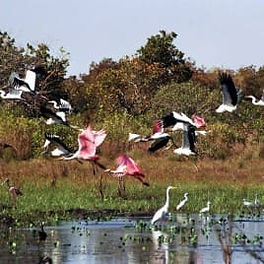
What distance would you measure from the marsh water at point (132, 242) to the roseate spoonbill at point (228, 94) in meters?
2.16

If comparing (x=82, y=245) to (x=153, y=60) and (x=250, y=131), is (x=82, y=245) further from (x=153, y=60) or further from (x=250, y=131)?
(x=153, y=60)

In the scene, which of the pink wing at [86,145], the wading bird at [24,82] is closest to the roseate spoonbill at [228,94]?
the wading bird at [24,82]

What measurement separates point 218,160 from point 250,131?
392 centimetres

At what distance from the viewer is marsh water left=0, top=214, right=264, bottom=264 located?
41.9ft

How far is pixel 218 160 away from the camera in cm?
2944

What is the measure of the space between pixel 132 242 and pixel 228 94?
5.20 m

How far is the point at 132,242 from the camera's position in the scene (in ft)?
46.8

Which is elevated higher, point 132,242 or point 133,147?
point 133,147

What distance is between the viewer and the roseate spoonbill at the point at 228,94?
18328mm

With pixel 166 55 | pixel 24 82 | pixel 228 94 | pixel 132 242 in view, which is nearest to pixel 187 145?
pixel 228 94

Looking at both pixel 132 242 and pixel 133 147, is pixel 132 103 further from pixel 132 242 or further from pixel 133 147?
pixel 132 242

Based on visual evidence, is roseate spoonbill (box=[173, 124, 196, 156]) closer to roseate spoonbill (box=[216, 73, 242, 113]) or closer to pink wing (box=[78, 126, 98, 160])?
roseate spoonbill (box=[216, 73, 242, 113])

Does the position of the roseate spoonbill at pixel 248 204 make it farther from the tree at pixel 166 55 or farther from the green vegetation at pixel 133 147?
the tree at pixel 166 55

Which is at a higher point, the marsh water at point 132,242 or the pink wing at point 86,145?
the pink wing at point 86,145
